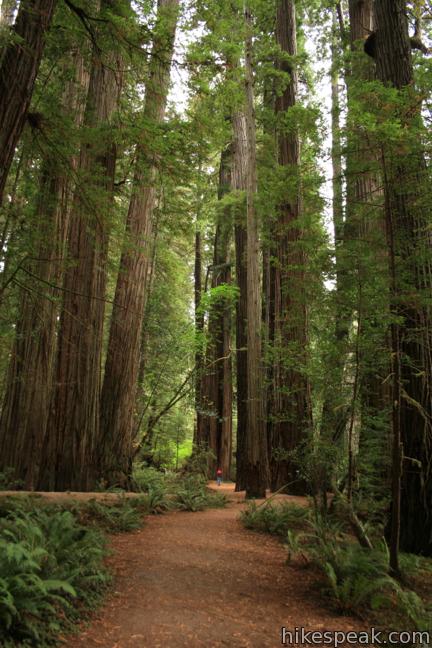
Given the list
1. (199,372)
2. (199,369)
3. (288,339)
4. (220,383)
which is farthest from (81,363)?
(220,383)

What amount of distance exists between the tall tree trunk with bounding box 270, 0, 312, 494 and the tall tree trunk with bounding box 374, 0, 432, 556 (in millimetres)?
1396

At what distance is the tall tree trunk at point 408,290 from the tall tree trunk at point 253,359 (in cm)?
376

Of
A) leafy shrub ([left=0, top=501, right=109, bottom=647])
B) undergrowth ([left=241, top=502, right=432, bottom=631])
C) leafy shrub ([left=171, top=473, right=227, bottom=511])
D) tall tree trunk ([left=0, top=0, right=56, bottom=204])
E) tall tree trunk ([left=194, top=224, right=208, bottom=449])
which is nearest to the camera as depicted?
leafy shrub ([left=0, top=501, right=109, bottom=647])

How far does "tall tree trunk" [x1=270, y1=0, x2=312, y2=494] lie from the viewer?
681 cm

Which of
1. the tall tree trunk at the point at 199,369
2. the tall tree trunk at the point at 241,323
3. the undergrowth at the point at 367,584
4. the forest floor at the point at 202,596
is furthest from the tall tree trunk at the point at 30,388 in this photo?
the undergrowth at the point at 367,584

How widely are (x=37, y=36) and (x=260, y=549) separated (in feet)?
20.4

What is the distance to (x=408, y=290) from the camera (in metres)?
4.36

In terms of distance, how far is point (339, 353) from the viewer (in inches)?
197

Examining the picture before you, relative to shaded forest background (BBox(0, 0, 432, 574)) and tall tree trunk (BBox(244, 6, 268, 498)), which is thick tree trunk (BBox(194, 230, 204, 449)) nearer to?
tall tree trunk (BBox(244, 6, 268, 498))

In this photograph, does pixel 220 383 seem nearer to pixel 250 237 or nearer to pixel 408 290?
pixel 250 237

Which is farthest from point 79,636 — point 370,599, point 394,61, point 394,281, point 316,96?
point 316,96

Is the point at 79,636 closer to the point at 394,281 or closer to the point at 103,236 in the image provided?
the point at 394,281

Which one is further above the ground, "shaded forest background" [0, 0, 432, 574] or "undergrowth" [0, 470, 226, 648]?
"shaded forest background" [0, 0, 432, 574]

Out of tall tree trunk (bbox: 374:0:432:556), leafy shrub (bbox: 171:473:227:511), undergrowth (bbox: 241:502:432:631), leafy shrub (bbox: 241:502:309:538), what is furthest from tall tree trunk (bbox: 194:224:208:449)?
undergrowth (bbox: 241:502:432:631)
